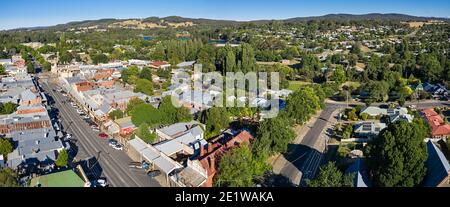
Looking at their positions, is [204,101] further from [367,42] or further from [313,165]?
[367,42]

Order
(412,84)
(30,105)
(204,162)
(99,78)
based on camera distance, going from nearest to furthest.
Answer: (204,162) < (30,105) < (412,84) < (99,78)

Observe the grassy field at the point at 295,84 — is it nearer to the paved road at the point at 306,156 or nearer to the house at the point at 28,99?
the paved road at the point at 306,156

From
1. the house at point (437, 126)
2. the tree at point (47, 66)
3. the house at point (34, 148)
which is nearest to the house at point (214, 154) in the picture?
the house at point (34, 148)

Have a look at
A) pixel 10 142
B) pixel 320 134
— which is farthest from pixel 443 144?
pixel 10 142

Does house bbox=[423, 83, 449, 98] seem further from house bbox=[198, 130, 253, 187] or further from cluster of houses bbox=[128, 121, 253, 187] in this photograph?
house bbox=[198, 130, 253, 187]

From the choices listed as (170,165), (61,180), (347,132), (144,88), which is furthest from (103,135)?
(347,132)

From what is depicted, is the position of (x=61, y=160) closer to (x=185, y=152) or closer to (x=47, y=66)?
(x=185, y=152)

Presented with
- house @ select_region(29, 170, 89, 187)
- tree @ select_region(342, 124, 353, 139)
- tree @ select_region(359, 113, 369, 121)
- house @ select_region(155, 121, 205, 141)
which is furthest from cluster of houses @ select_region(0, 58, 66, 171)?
tree @ select_region(359, 113, 369, 121)
